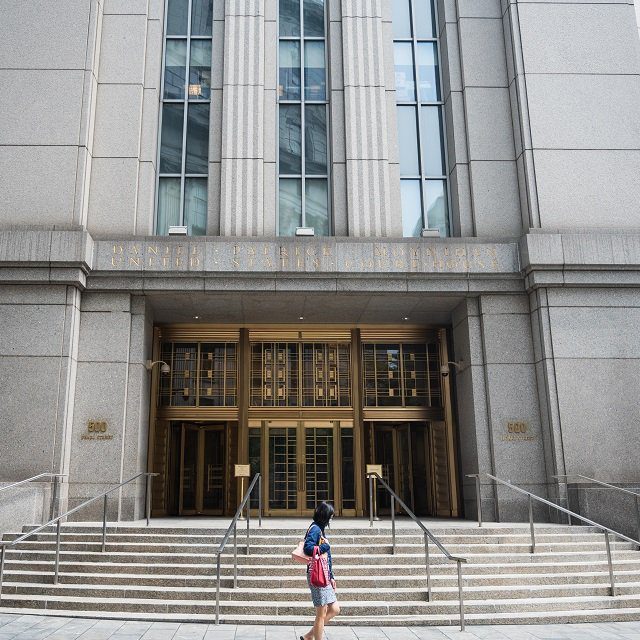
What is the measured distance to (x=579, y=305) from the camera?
535 inches

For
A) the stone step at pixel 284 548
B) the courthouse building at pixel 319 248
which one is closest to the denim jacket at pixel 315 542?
the stone step at pixel 284 548

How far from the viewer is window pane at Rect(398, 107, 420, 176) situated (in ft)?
50.6

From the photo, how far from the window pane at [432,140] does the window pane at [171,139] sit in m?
5.76

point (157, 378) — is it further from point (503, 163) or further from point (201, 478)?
point (503, 163)

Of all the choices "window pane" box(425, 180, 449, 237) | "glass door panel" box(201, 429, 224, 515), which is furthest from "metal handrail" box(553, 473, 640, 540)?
"glass door panel" box(201, 429, 224, 515)

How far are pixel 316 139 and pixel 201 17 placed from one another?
14.1 ft

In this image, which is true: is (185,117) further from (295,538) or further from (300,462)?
(295,538)

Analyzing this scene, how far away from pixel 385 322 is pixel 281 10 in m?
8.22

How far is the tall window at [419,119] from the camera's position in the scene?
15164 millimetres

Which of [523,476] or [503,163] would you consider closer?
[523,476]

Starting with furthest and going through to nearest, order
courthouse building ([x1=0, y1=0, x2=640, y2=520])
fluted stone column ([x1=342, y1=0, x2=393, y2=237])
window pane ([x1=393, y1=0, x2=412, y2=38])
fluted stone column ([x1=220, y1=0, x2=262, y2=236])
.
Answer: window pane ([x1=393, y1=0, x2=412, y2=38]) < fluted stone column ([x1=342, y1=0, x2=393, y2=237]) < fluted stone column ([x1=220, y1=0, x2=262, y2=236]) < courthouse building ([x1=0, y1=0, x2=640, y2=520])

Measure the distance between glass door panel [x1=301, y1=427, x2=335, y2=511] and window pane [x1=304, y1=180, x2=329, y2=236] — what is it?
494 centimetres

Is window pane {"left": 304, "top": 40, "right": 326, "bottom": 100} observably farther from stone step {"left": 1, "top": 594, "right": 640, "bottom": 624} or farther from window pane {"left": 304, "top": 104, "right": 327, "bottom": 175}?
stone step {"left": 1, "top": 594, "right": 640, "bottom": 624}

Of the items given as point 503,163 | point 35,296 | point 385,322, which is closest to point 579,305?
point 503,163
